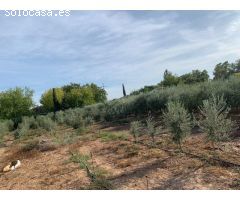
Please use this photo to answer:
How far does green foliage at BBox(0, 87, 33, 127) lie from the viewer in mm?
40188

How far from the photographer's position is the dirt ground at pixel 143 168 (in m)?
5.69

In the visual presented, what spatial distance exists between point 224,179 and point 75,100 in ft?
130

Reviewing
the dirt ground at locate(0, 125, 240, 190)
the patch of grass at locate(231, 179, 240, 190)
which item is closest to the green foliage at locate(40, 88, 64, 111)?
the dirt ground at locate(0, 125, 240, 190)

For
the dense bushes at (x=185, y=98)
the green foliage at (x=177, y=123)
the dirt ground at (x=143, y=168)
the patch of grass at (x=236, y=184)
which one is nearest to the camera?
the patch of grass at (x=236, y=184)

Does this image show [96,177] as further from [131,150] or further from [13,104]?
[13,104]

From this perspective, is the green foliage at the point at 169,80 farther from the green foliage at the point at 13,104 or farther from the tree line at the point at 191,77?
the green foliage at the point at 13,104

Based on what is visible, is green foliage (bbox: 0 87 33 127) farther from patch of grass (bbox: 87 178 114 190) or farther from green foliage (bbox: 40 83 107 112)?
patch of grass (bbox: 87 178 114 190)

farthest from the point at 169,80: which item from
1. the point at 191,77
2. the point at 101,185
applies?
the point at 101,185

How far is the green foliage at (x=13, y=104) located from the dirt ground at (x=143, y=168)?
3122 cm

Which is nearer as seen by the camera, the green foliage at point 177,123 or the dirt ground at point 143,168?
the dirt ground at point 143,168

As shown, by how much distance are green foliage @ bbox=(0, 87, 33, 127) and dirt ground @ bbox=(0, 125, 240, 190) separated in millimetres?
31224

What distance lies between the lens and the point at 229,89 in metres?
13.4

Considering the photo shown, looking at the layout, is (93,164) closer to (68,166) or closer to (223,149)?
(68,166)

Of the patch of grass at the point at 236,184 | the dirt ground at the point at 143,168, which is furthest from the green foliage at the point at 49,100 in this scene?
the patch of grass at the point at 236,184
